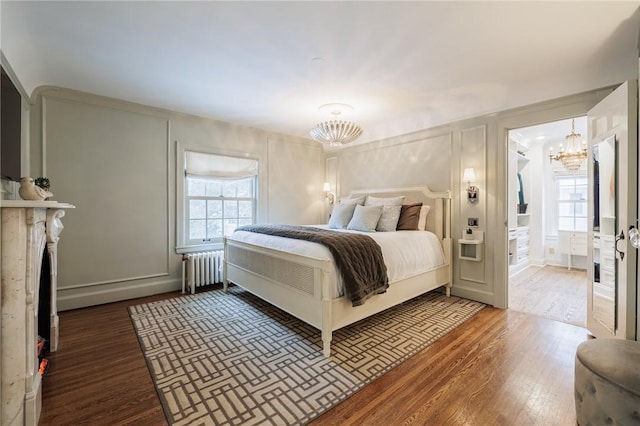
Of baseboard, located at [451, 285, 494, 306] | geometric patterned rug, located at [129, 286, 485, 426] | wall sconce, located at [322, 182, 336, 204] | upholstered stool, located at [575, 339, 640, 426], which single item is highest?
wall sconce, located at [322, 182, 336, 204]

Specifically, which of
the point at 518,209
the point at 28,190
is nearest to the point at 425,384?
the point at 28,190

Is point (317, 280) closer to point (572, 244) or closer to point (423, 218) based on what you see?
point (423, 218)

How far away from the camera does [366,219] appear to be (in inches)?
142

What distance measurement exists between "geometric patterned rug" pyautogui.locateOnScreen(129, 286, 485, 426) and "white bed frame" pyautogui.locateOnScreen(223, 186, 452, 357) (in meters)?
0.21

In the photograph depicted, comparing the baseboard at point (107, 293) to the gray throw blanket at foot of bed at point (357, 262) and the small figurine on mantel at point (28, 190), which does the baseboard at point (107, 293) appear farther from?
the gray throw blanket at foot of bed at point (357, 262)

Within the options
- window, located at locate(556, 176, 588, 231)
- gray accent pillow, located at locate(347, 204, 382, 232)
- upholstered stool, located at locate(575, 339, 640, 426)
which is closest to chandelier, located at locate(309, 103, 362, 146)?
gray accent pillow, located at locate(347, 204, 382, 232)

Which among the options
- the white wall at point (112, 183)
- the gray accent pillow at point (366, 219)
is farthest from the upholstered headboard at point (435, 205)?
the white wall at point (112, 183)

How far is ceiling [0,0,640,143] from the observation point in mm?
1743

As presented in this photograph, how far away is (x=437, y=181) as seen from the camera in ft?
12.8

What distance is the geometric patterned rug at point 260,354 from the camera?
162 centimetres

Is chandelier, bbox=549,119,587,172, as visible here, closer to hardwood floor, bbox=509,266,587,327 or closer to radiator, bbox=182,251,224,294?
hardwood floor, bbox=509,266,587,327

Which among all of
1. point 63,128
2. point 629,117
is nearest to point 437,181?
point 629,117

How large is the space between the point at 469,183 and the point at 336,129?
1.92m

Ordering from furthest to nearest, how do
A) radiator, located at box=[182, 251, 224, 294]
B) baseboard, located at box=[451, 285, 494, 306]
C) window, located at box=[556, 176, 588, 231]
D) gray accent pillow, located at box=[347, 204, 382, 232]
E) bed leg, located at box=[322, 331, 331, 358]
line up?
1. window, located at box=[556, 176, 588, 231]
2. radiator, located at box=[182, 251, 224, 294]
3. gray accent pillow, located at box=[347, 204, 382, 232]
4. baseboard, located at box=[451, 285, 494, 306]
5. bed leg, located at box=[322, 331, 331, 358]
